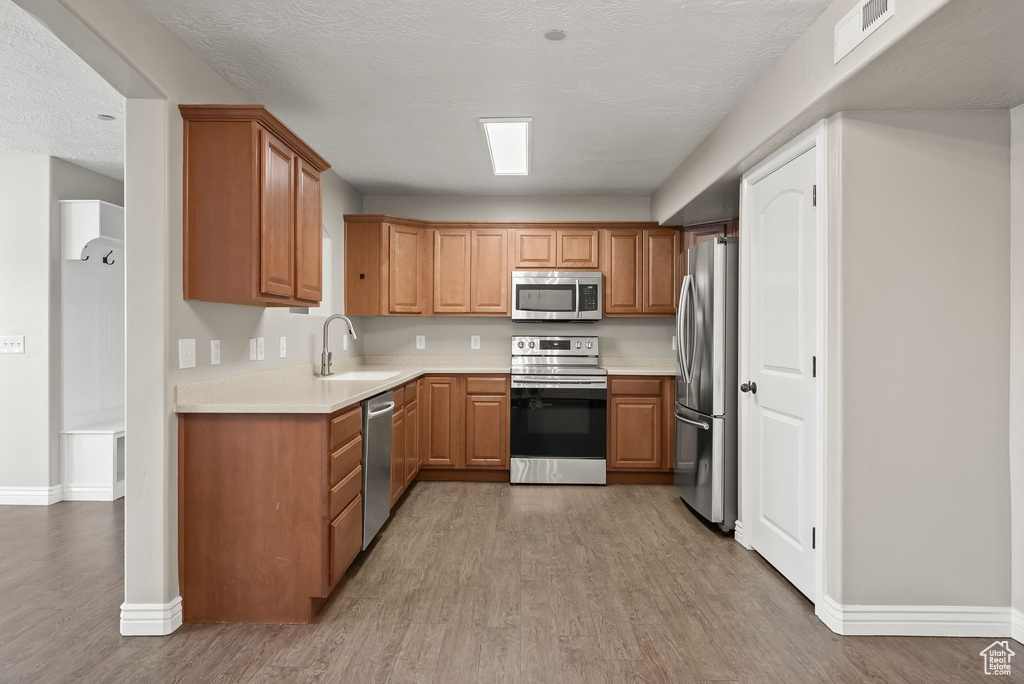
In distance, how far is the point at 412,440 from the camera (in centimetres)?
439

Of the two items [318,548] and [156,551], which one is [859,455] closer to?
[318,548]

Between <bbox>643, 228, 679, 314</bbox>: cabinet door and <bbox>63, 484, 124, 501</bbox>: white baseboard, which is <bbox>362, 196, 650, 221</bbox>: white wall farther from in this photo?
<bbox>63, 484, 124, 501</bbox>: white baseboard

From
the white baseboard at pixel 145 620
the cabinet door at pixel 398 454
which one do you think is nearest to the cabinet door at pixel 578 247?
the cabinet door at pixel 398 454

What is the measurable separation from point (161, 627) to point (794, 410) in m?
2.91

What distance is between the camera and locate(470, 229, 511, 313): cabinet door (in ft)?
16.6

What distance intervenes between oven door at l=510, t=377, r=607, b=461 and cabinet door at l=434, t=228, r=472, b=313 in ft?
3.14

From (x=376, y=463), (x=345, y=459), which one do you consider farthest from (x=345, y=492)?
(x=376, y=463)

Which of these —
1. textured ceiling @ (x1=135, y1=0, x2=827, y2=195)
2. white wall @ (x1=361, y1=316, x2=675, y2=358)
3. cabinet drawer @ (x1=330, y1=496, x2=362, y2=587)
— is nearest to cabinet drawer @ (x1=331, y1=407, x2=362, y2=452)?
cabinet drawer @ (x1=330, y1=496, x2=362, y2=587)

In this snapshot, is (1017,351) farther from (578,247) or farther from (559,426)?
(578,247)

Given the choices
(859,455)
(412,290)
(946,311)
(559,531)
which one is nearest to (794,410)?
(859,455)

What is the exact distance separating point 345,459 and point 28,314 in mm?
3055

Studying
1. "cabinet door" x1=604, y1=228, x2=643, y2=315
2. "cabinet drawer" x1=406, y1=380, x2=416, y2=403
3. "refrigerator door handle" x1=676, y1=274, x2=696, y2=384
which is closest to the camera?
"refrigerator door handle" x1=676, y1=274, x2=696, y2=384

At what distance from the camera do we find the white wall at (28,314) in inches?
160

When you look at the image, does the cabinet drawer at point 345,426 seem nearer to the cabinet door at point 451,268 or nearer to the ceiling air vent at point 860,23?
the cabinet door at point 451,268
